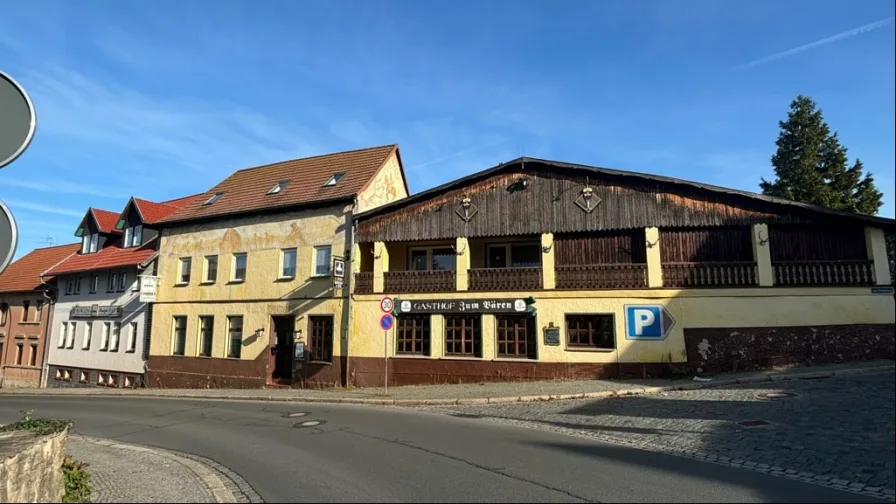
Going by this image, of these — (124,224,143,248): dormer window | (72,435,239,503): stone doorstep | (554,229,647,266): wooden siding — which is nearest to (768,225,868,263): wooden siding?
(554,229,647,266): wooden siding

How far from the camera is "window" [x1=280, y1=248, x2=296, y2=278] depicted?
72.2ft

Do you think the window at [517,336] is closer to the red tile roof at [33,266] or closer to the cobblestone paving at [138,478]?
the cobblestone paving at [138,478]

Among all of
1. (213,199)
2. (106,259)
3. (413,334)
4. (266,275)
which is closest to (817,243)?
(413,334)

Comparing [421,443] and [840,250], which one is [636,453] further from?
[840,250]

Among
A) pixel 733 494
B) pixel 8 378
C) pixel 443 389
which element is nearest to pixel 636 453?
pixel 733 494

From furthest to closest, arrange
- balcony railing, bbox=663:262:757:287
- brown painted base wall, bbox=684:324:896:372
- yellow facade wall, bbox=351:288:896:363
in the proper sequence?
1. balcony railing, bbox=663:262:757:287
2. yellow facade wall, bbox=351:288:896:363
3. brown painted base wall, bbox=684:324:896:372

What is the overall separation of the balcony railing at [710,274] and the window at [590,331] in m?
2.32

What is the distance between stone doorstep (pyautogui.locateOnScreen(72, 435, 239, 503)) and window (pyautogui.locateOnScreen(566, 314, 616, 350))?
12.8 meters

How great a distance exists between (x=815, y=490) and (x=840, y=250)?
45.3 feet

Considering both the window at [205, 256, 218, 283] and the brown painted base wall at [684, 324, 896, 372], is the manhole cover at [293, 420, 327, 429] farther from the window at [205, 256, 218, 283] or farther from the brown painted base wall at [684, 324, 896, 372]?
the window at [205, 256, 218, 283]

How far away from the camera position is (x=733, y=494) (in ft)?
19.2

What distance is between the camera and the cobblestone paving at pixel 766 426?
5389mm

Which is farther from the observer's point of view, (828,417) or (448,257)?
(448,257)

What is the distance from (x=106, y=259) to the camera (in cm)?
2931
